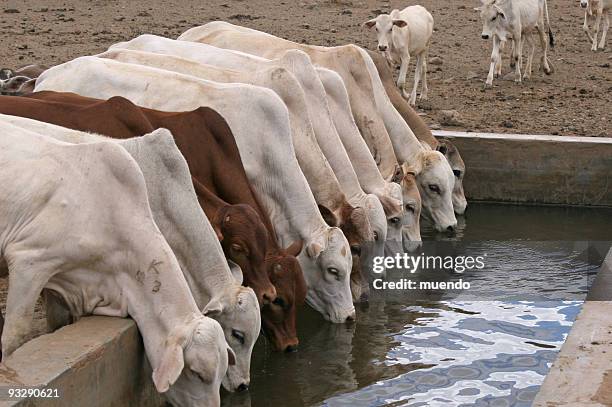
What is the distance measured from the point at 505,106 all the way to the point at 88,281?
8.83 m

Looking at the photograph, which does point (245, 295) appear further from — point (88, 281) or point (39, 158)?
point (39, 158)

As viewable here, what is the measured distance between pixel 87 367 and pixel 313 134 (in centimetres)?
336

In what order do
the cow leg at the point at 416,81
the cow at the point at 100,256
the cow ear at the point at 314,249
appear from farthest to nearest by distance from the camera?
the cow leg at the point at 416,81, the cow ear at the point at 314,249, the cow at the point at 100,256

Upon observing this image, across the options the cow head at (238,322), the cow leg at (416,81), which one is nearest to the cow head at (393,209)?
the cow head at (238,322)

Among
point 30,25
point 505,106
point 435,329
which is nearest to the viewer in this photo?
point 435,329

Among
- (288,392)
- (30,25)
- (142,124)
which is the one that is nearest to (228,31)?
(142,124)

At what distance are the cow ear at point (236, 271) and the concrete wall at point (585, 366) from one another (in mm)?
1576

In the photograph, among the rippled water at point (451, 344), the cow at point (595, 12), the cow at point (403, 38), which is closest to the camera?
the rippled water at point (451, 344)

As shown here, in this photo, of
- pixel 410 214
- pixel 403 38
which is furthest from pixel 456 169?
pixel 403 38

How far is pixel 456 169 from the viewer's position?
10.3m

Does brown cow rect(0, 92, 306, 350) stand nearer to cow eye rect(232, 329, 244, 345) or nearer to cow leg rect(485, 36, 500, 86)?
cow eye rect(232, 329, 244, 345)

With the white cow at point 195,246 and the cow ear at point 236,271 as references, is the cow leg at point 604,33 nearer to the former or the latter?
the cow ear at point 236,271

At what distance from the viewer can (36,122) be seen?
6305mm

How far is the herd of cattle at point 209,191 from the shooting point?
5.54 meters
